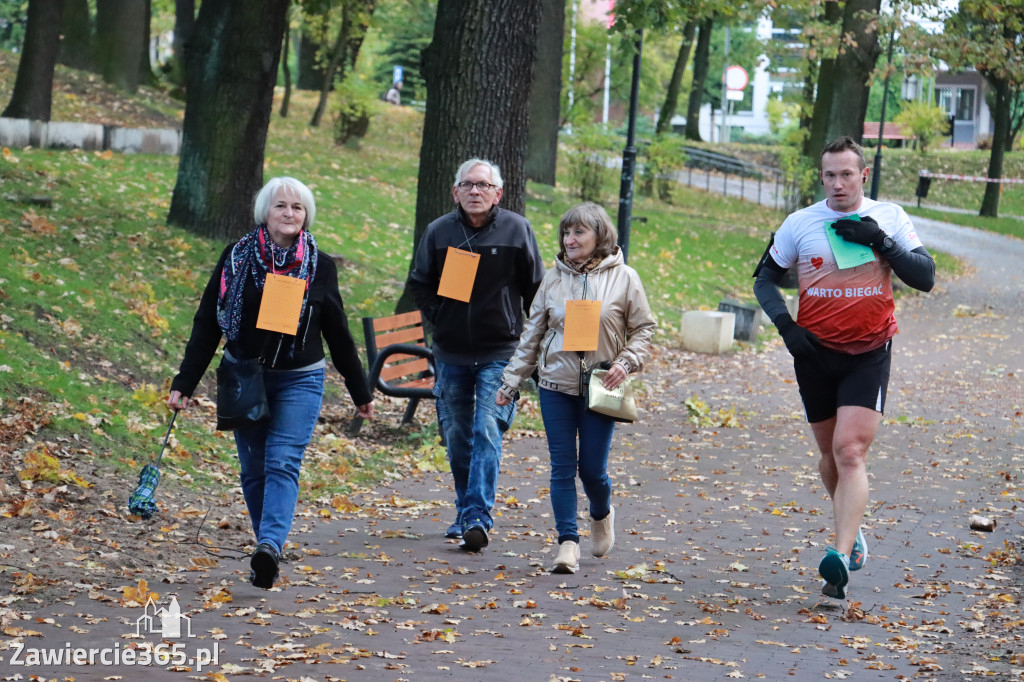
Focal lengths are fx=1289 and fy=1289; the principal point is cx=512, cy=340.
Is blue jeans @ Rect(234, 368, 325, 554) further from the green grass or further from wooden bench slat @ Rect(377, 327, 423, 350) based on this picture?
wooden bench slat @ Rect(377, 327, 423, 350)

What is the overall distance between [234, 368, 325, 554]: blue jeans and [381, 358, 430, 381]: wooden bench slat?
166 inches

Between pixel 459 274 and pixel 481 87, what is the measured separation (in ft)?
15.1

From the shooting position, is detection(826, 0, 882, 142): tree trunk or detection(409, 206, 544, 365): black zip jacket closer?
detection(409, 206, 544, 365): black zip jacket

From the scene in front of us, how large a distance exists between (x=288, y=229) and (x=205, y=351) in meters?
0.75

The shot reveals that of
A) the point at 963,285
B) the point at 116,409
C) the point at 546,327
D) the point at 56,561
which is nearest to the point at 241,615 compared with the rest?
the point at 56,561

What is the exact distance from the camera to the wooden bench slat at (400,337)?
10.5 meters

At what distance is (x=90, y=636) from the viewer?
503 cm

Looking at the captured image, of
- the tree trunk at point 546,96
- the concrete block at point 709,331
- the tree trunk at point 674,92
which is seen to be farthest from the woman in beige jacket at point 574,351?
the tree trunk at point 674,92

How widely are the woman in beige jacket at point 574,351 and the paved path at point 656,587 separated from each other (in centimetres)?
50

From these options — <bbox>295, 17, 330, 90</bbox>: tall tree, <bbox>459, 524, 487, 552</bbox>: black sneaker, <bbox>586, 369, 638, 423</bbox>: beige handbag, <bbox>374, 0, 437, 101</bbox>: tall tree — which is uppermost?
<bbox>374, 0, 437, 101</bbox>: tall tree

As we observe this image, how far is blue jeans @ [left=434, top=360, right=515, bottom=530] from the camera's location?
700 centimetres

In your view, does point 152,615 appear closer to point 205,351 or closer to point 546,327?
point 205,351

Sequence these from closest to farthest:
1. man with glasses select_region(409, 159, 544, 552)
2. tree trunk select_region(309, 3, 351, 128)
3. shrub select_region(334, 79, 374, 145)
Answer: man with glasses select_region(409, 159, 544, 552), shrub select_region(334, 79, 374, 145), tree trunk select_region(309, 3, 351, 128)

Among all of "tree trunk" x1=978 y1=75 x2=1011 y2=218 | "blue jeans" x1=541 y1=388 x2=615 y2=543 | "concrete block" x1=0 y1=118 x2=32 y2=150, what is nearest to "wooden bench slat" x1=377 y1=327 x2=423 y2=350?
"blue jeans" x1=541 y1=388 x2=615 y2=543
